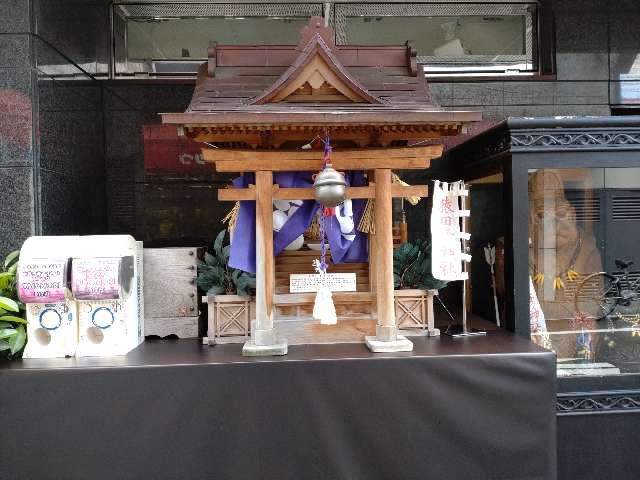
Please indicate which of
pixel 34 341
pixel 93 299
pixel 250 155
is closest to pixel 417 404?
pixel 250 155

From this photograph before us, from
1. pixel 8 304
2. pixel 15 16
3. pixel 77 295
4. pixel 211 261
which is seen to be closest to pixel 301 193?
pixel 211 261

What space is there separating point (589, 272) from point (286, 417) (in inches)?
132

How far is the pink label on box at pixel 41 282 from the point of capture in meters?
3.96

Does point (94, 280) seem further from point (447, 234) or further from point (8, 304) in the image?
point (447, 234)

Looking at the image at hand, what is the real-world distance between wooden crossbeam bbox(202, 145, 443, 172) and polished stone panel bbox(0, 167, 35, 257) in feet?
6.60

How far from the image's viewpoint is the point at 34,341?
411 cm

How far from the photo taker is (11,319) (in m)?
4.02

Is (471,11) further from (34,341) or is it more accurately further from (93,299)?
(34,341)

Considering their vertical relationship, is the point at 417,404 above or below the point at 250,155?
below

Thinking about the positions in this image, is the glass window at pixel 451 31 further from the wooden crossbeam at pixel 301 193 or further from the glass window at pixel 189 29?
the wooden crossbeam at pixel 301 193

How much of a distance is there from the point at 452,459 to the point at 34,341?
3532mm

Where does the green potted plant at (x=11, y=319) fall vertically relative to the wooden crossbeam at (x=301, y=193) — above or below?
below

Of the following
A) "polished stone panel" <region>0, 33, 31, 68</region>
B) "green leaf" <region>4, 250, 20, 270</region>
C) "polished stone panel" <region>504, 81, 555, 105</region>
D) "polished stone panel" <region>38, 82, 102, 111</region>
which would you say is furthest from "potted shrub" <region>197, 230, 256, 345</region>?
"polished stone panel" <region>504, 81, 555, 105</region>

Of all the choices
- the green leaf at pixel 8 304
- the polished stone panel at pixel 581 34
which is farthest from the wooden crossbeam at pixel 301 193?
the polished stone panel at pixel 581 34
